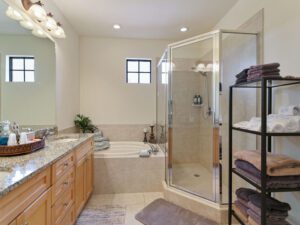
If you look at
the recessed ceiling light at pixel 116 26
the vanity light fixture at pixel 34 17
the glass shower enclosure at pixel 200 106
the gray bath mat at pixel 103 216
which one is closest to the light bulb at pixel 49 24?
the vanity light fixture at pixel 34 17

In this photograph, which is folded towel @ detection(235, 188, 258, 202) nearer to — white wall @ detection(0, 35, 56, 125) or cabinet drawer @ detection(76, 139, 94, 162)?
cabinet drawer @ detection(76, 139, 94, 162)

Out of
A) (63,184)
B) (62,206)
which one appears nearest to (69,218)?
(62,206)

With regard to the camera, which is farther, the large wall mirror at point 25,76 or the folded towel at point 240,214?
the large wall mirror at point 25,76

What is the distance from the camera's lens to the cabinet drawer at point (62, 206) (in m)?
1.56

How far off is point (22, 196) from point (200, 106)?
9.88 feet

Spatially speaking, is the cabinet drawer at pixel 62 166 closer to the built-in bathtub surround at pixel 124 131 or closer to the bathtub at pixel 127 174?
the bathtub at pixel 127 174

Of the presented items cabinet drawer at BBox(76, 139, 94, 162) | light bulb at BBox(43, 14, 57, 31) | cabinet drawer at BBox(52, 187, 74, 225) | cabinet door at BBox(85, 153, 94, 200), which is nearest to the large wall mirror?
light bulb at BBox(43, 14, 57, 31)

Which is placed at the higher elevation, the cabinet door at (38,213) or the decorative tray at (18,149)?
the decorative tray at (18,149)

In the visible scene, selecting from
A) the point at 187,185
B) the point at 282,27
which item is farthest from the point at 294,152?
the point at 187,185

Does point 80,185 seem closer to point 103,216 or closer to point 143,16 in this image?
point 103,216

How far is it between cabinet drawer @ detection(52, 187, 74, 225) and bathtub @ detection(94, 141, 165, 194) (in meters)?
1.01

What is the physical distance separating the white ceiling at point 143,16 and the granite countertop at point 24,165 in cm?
201

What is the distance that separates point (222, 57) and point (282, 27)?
0.65 m

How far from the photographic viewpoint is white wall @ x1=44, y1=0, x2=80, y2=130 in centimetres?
294
